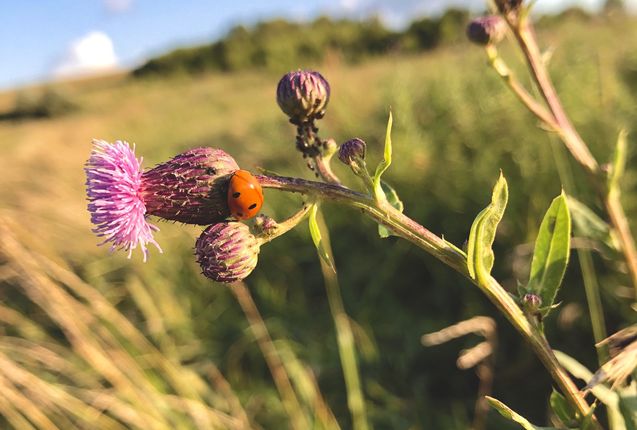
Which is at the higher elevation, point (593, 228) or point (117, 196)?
point (117, 196)

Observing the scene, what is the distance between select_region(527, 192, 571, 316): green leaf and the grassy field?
125 centimetres

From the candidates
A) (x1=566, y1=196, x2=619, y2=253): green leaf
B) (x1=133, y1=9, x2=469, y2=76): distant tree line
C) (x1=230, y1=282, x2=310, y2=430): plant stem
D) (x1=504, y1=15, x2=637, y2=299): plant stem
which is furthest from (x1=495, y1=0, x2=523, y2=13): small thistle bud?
(x1=133, y1=9, x2=469, y2=76): distant tree line

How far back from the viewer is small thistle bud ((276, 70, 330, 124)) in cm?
98

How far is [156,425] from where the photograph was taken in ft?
7.25

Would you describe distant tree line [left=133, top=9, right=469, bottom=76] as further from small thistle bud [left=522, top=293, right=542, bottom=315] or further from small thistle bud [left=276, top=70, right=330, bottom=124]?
small thistle bud [left=522, top=293, right=542, bottom=315]

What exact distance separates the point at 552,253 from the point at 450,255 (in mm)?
222

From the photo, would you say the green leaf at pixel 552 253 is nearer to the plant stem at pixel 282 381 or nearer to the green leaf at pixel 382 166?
the green leaf at pixel 382 166

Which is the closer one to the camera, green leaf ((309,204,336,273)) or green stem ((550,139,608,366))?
green leaf ((309,204,336,273))

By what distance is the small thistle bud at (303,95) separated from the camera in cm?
98

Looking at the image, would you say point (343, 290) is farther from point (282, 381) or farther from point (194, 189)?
point (194, 189)

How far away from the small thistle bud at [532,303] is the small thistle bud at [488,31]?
81 cm

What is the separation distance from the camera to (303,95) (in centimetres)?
98

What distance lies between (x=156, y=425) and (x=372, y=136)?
8.55ft

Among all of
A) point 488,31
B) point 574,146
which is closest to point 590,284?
point 574,146
